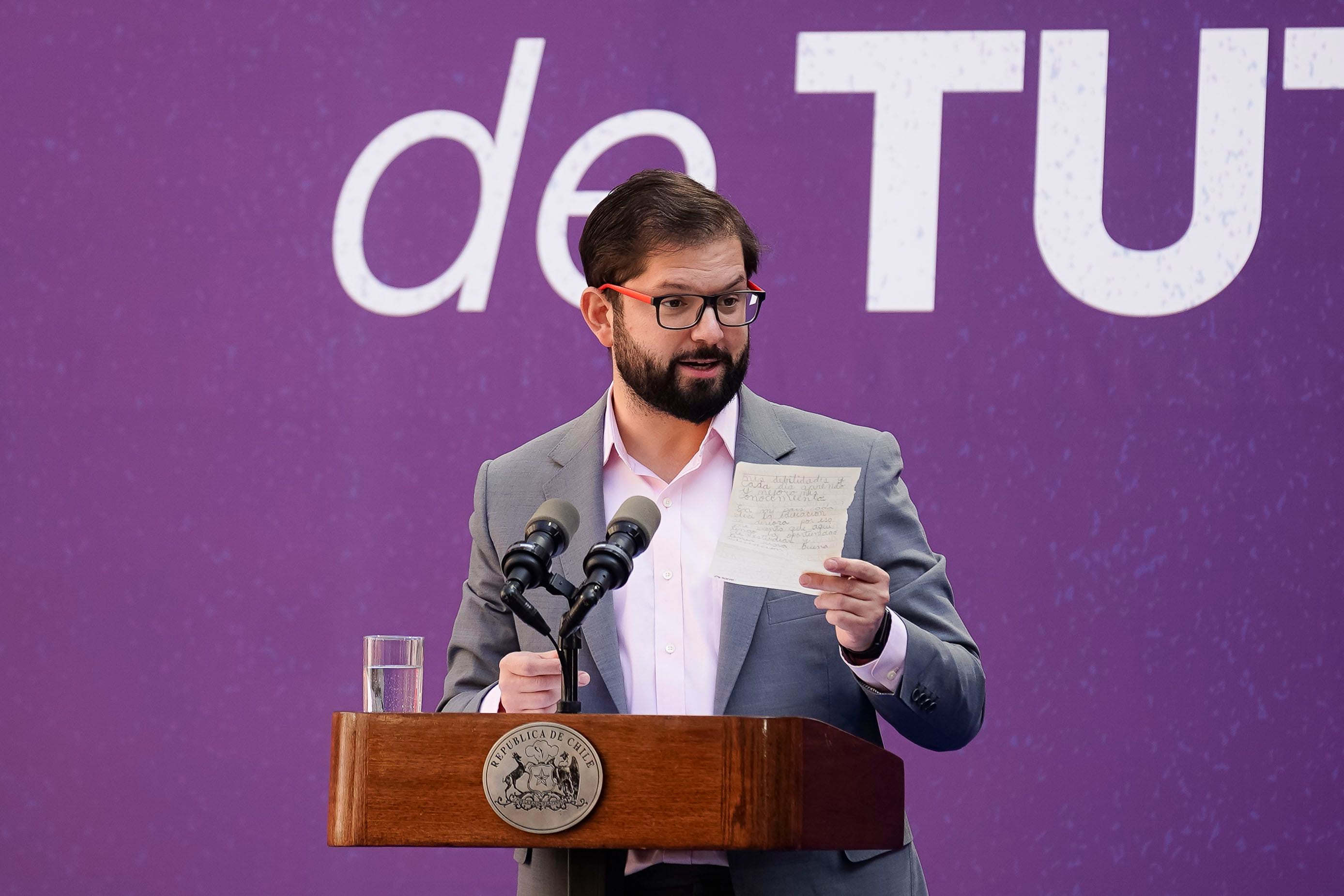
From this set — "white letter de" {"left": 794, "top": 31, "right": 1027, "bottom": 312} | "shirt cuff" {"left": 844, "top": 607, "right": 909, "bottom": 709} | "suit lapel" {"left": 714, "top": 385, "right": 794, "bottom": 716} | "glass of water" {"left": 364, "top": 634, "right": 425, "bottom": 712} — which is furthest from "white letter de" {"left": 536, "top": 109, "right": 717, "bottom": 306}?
"shirt cuff" {"left": 844, "top": 607, "right": 909, "bottom": 709}

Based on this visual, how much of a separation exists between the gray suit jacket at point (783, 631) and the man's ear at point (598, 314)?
114 mm

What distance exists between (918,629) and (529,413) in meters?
1.49

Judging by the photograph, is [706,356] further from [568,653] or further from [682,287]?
[568,653]

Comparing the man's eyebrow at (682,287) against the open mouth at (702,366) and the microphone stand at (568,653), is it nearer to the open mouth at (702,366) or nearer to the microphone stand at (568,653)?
the open mouth at (702,366)

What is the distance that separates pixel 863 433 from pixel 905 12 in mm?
1317

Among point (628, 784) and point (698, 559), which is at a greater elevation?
point (698, 559)

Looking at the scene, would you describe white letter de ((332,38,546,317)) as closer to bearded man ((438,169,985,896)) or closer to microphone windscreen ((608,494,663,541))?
bearded man ((438,169,985,896))

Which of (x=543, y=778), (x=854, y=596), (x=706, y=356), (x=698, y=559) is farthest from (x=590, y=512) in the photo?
(x=543, y=778)

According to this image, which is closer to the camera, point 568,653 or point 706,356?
point 568,653

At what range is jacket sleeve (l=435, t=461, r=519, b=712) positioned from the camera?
6.34ft

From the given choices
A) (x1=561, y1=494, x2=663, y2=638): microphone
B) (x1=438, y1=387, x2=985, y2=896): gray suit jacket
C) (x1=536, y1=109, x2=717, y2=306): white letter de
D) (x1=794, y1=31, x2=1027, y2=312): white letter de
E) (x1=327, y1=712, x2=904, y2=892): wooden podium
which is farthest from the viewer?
(x1=536, y1=109, x2=717, y2=306): white letter de

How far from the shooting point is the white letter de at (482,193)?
304cm

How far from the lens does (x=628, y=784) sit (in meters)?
1.29

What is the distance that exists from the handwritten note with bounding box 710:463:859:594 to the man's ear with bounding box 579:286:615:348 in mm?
682
